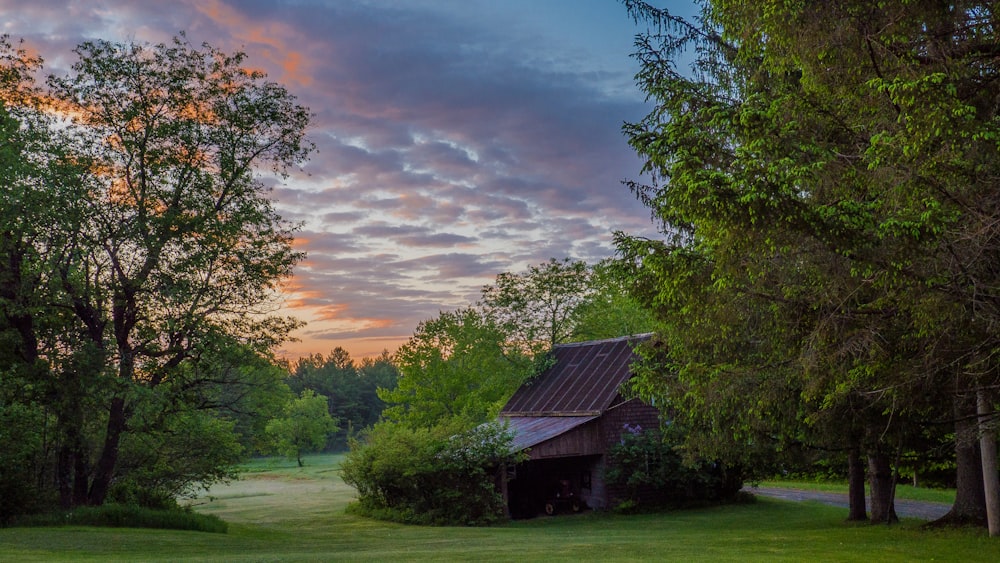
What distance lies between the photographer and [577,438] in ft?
88.8

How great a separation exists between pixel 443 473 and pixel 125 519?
9700mm

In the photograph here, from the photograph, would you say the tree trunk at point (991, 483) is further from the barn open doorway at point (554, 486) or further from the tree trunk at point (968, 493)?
the barn open doorway at point (554, 486)

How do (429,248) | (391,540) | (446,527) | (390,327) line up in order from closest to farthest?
(391,540)
(446,527)
(429,248)
(390,327)

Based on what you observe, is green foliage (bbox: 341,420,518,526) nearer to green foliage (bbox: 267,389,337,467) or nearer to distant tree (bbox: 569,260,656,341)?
distant tree (bbox: 569,260,656,341)

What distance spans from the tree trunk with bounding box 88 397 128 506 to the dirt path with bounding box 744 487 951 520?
73.4 feet

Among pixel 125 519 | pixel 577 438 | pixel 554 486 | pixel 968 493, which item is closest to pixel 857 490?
pixel 968 493

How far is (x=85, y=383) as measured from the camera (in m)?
18.4

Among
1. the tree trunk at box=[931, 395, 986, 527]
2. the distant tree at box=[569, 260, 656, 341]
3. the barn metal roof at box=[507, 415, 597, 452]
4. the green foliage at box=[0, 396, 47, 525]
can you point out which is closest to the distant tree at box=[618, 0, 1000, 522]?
the tree trunk at box=[931, 395, 986, 527]

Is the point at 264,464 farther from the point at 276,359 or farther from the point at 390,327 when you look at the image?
the point at 276,359

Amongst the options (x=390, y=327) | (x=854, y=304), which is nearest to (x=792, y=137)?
(x=854, y=304)

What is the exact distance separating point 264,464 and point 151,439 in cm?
5461

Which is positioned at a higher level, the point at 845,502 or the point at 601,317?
the point at 601,317

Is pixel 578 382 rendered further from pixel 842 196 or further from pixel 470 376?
pixel 842 196

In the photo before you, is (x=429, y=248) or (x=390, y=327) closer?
(x=429, y=248)
